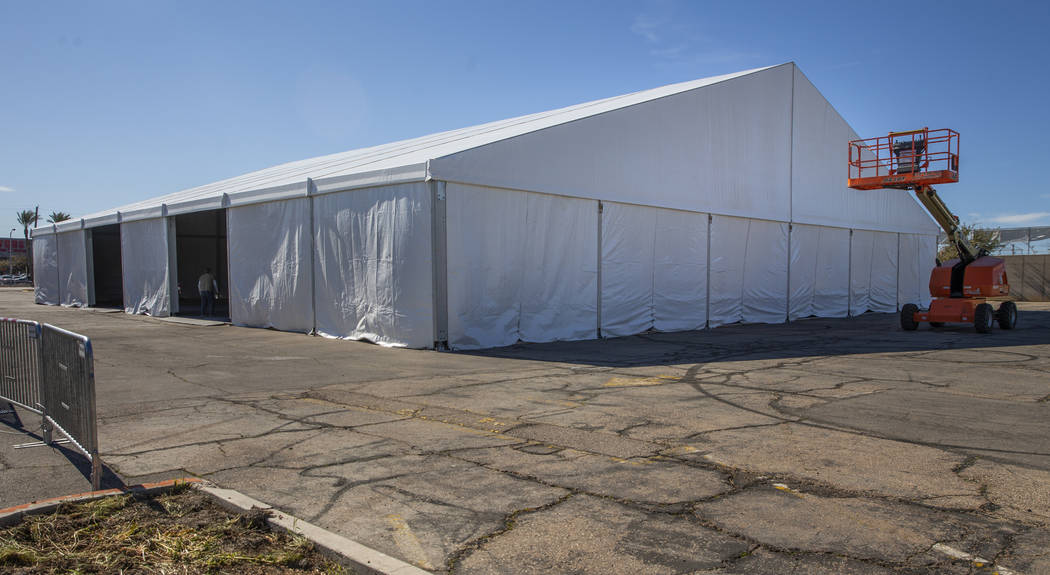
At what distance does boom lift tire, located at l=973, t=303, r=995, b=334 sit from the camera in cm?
1716

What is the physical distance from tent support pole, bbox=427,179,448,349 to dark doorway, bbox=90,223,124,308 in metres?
20.2

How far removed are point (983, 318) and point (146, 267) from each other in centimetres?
2475

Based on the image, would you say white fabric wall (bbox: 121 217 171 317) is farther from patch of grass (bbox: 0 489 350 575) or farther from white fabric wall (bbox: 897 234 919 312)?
white fabric wall (bbox: 897 234 919 312)

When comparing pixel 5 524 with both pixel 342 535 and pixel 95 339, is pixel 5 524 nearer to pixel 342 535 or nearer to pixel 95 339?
pixel 342 535

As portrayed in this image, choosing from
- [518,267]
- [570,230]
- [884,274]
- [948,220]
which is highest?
[948,220]

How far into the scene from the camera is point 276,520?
4.18m

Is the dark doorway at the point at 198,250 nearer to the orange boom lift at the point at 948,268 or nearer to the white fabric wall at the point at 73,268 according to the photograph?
the white fabric wall at the point at 73,268

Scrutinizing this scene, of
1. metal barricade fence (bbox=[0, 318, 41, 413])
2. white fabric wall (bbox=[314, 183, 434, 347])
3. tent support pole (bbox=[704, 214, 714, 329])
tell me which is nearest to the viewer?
metal barricade fence (bbox=[0, 318, 41, 413])

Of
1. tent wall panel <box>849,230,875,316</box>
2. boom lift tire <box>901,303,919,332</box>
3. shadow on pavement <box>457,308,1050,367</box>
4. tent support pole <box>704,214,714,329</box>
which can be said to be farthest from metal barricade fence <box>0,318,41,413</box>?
tent wall panel <box>849,230,875,316</box>

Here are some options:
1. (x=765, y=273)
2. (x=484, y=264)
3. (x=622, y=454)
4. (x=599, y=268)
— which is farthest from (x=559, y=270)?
(x=622, y=454)

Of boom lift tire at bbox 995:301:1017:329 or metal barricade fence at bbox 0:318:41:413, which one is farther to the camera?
boom lift tire at bbox 995:301:1017:329

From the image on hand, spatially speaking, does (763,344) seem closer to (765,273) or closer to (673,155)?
(673,155)

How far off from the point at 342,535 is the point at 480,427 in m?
2.95

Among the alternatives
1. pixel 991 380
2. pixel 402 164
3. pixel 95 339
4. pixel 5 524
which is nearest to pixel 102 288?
pixel 95 339
